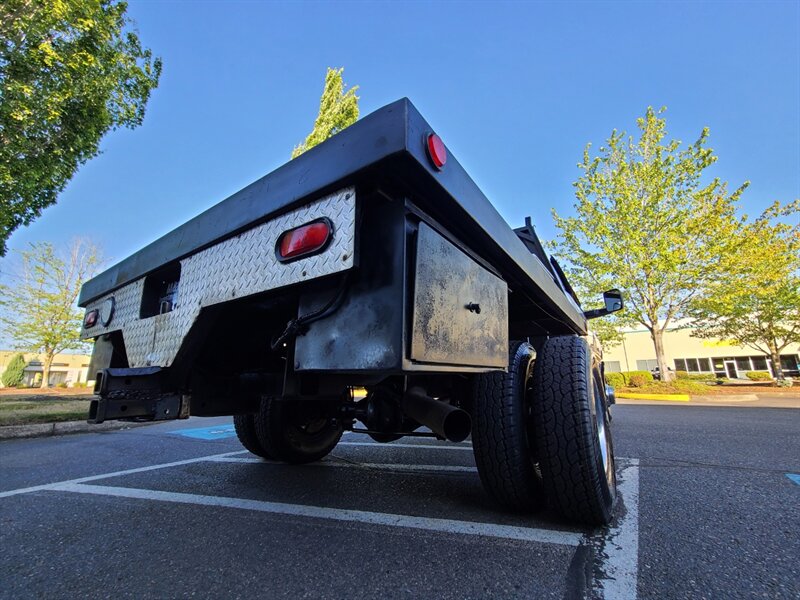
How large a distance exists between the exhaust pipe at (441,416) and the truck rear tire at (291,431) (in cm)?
137

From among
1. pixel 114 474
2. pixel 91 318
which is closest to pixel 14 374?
pixel 114 474

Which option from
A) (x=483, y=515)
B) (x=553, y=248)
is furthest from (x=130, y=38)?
(x=553, y=248)

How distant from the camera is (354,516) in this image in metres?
2.05

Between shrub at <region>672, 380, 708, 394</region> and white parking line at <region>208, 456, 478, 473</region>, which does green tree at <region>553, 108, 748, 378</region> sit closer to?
shrub at <region>672, 380, 708, 394</region>

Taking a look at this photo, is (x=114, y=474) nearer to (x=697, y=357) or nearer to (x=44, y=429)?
(x=44, y=429)

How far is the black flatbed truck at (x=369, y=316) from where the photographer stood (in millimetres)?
1204

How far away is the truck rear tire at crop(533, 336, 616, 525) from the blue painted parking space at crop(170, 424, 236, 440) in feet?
15.4

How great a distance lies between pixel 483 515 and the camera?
6.67ft

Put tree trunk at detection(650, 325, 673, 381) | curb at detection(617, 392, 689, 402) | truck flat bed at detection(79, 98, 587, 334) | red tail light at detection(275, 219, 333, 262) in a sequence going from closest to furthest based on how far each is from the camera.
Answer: truck flat bed at detection(79, 98, 587, 334) → red tail light at detection(275, 219, 333, 262) → curb at detection(617, 392, 689, 402) → tree trunk at detection(650, 325, 673, 381)

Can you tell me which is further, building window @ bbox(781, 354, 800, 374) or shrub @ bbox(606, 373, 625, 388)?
building window @ bbox(781, 354, 800, 374)

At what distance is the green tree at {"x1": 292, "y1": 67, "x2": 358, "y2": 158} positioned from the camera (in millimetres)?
13203

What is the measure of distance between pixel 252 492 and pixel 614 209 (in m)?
18.0

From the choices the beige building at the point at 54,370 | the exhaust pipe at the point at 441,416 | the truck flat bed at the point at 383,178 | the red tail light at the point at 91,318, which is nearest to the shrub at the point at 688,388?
the truck flat bed at the point at 383,178

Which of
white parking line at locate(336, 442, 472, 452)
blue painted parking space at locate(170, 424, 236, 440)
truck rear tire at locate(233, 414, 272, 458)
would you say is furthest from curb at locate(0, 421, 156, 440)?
white parking line at locate(336, 442, 472, 452)
